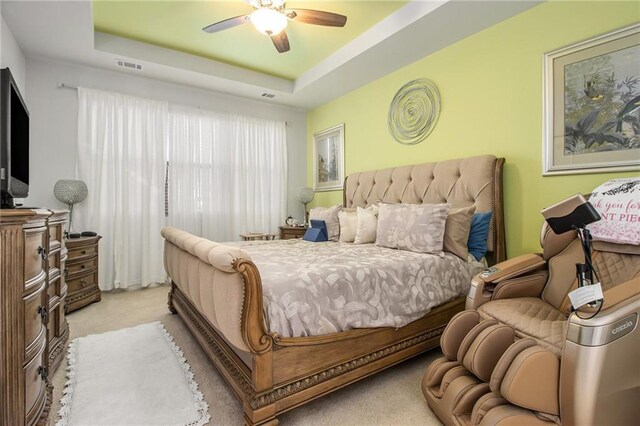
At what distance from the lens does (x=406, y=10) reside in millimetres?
2639

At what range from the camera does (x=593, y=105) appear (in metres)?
2.08

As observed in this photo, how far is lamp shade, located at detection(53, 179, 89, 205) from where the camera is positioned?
10.5 feet

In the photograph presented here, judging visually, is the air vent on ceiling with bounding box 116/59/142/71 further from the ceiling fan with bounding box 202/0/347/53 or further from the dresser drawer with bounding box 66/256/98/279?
the dresser drawer with bounding box 66/256/98/279

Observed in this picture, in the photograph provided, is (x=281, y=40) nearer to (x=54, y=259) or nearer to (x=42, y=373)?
(x=54, y=259)

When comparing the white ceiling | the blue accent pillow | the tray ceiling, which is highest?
Result: the tray ceiling

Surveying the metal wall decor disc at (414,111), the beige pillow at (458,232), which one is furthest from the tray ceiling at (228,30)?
the beige pillow at (458,232)

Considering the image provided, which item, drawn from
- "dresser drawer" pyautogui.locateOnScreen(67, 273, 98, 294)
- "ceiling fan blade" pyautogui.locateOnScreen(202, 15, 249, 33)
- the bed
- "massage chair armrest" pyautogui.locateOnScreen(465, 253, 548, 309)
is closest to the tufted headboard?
the bed

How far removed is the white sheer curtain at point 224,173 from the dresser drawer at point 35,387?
2.84m

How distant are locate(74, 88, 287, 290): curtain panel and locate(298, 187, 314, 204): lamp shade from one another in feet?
1.46

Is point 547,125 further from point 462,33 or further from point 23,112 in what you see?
point 23,112

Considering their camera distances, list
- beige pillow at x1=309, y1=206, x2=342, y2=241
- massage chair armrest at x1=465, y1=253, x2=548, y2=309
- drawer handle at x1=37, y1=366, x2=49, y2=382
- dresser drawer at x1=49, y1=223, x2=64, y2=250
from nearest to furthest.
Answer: drawer handle at x1=37, y1=366, x2=49, y2=382 < massage chair armrest at x1=465, y1=253, x2=548, y2=309 < dresser drawer at x1=49, y1=223, x2=64, y2=250 < beige pillow at x1=309, y1=206, x2=342, y2=241

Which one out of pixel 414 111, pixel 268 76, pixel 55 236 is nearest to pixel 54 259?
pixel 55 236

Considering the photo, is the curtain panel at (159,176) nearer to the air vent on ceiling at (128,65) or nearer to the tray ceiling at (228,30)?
the air vent on ceiling at (128,65)

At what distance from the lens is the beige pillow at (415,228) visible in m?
2.26
